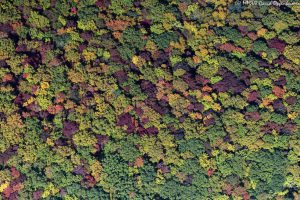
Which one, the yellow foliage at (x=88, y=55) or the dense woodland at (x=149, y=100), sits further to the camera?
the yellow foliage at (x=88, y=55)

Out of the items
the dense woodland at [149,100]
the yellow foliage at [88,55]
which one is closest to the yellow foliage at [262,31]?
the dense woodland at [149,100]

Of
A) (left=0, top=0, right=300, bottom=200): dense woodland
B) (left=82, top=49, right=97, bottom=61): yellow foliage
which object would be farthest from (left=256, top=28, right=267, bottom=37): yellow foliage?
(left=82, top=49, right=97, bottom=61): yellow foliage

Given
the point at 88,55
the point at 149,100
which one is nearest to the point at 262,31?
the point at 149,100

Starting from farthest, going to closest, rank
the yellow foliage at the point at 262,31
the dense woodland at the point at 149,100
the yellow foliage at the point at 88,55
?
the yellow foliage at the point at 262,31 < the yellow foliage at the point at 88,55 < the dense woodland at the point at 149,100

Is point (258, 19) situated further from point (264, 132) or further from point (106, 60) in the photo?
point (106, 60)

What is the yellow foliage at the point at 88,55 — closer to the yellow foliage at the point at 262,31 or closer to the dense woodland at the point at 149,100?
the dense woodland at the point at 149,100

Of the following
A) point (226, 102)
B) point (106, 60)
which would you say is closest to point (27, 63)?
point (106, 60)

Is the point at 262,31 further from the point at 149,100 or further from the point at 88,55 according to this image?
the point at 88,55

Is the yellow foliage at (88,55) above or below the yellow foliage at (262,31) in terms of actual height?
below

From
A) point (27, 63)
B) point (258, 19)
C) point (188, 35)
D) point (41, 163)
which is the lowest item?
point (41, 163)
